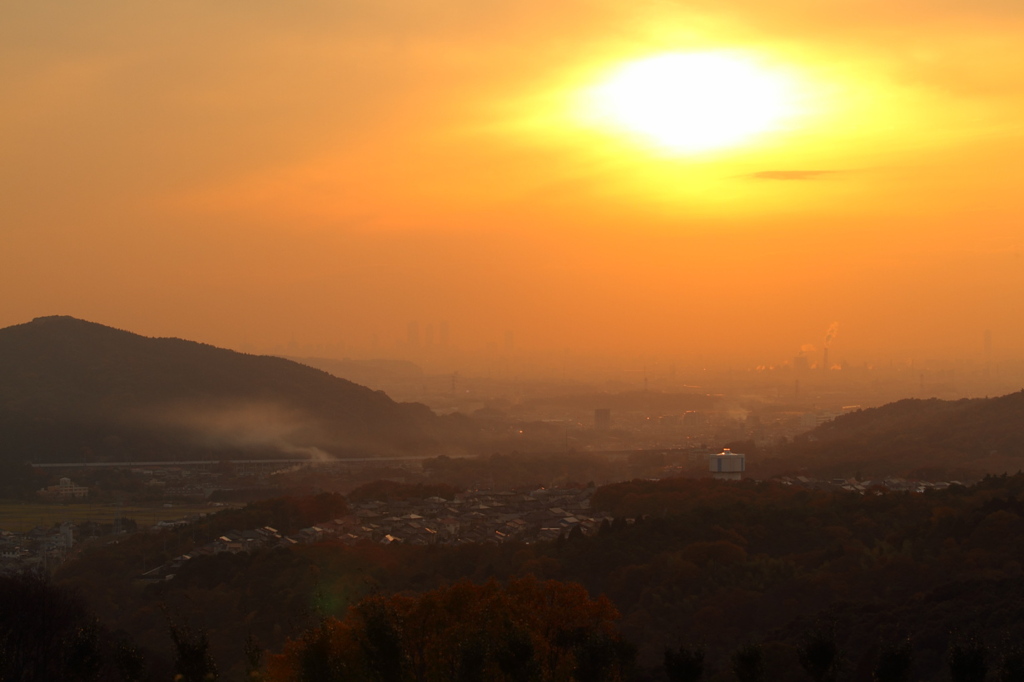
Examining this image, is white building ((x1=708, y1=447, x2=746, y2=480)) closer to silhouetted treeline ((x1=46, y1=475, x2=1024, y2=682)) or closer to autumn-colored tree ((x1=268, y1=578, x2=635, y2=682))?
silhouetted treeline ((x1=46, y1=475, x2=1024, y2=682))

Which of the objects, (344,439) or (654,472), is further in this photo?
(344,439)

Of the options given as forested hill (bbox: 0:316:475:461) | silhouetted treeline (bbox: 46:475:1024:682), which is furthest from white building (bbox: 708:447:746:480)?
forested hill (bbox: 0:316:475:461)

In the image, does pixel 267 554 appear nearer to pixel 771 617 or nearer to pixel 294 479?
pixel 771 617

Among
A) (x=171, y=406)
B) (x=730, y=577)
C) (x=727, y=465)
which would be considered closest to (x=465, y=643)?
(x=730, y=577)

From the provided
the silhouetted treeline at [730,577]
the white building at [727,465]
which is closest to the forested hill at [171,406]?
the white building at [727,465]

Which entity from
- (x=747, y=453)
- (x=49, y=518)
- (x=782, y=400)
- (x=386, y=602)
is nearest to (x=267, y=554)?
(x=386, y=602)

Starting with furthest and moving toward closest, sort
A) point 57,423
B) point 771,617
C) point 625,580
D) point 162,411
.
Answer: point 162,411 → point 57,423 → point 625,580 → point 771,617

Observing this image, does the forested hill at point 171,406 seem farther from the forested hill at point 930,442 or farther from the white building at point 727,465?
the white building at point 727,465
